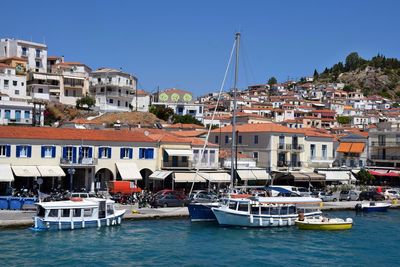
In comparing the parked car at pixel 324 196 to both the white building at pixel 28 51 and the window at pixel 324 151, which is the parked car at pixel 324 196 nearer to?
the window at pixel 324 151

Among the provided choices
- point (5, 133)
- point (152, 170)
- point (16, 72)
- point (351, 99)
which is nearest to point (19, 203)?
point (5, 133)

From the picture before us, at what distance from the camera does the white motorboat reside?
133 feet

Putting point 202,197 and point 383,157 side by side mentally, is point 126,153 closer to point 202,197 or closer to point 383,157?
point 202,197

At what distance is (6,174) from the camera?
44.1 meters

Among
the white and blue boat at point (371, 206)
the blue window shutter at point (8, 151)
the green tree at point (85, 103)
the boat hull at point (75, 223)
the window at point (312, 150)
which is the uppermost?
the green tree at point (85, 103)

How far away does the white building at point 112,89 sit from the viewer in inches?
3793

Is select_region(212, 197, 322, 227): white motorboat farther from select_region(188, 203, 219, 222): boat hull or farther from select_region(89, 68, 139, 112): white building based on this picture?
select_region(89, 68, 139, 112): white building

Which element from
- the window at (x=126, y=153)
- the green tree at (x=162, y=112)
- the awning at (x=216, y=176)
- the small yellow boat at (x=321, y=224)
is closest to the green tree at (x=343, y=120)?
the green tree at (x=162, y=112)

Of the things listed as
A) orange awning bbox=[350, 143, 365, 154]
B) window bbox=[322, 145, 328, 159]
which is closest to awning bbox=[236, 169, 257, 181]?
window bbox=[322, 145, 328, 159]

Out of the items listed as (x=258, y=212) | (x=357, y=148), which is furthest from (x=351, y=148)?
(x=258, y=212)

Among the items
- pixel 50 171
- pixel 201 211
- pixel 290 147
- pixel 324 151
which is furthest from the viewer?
pixel 324 151

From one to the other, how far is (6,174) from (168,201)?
42.6 feet

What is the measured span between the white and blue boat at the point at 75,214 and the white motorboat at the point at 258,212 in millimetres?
7516

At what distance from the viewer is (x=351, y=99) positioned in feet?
568
